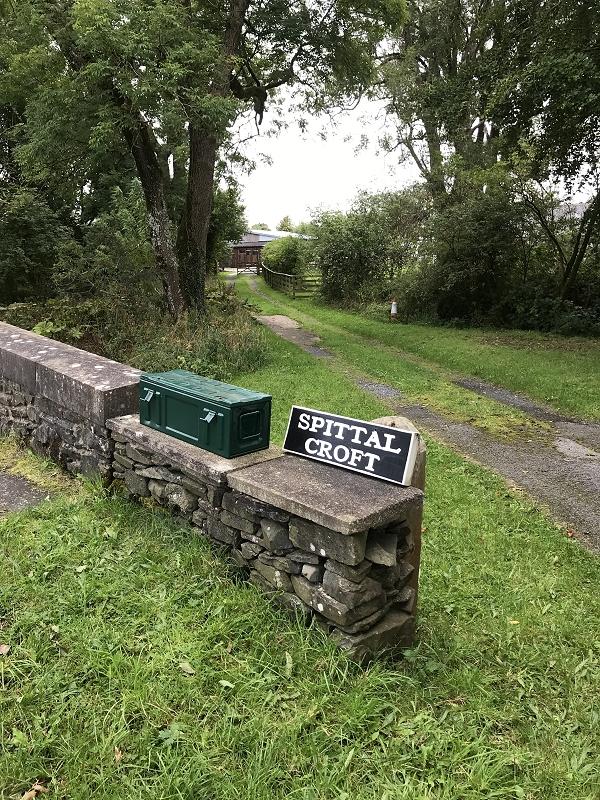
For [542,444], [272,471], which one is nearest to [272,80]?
[542,444]

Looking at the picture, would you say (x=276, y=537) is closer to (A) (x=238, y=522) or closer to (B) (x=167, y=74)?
(A) (x=238, y=522)

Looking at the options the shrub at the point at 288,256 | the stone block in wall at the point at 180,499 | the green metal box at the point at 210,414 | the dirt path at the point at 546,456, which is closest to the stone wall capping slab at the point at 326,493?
the green metal box at the point at 210,414

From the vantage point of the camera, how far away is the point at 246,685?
98.9 inches

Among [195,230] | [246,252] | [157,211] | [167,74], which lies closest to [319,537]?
[167,74]

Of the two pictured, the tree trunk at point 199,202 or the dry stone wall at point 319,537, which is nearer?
the dry stone wall at point 319,537

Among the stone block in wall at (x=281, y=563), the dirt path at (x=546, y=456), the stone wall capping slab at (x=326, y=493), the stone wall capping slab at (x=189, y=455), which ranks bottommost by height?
the dirt path at (x=546, y=456)

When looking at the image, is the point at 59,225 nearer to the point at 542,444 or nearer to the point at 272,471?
the point at 542,444

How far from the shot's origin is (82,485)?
14.9 ft

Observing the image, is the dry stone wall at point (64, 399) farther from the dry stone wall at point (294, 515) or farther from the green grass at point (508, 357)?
the green grass at point (508, 357)

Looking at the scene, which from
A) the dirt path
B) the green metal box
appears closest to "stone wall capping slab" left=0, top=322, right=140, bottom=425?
the green metal box

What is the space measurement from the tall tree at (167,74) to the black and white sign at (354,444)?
7.17m

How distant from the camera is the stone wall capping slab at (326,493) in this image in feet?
8.64

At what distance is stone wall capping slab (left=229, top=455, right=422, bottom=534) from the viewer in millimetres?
2633

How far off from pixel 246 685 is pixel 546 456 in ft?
17.3
